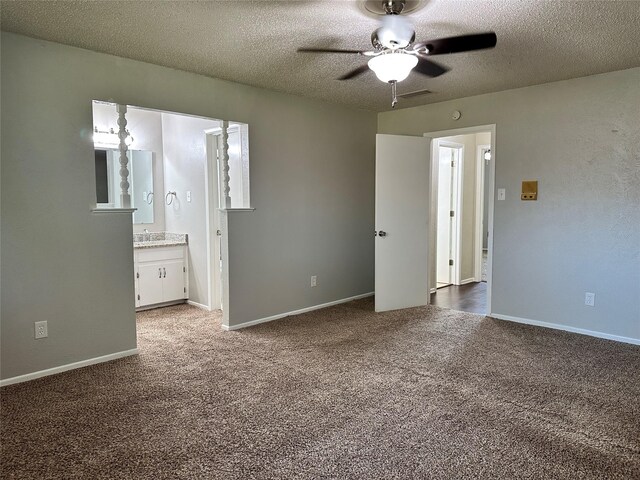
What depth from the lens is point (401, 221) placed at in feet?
15.7

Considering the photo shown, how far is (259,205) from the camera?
425cm

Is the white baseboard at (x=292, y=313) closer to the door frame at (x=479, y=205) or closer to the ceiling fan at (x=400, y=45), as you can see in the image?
the door frame at (x=479, y=205)

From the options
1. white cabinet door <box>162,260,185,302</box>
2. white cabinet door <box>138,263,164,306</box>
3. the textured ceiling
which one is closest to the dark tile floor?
the textured ceiling

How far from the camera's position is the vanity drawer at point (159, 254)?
4.70 meters

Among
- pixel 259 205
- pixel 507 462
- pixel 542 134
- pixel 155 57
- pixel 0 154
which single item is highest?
pixel 155 57

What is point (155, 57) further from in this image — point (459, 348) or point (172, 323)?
point (459, 348)

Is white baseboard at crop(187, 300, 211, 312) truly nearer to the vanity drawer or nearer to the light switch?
the vanity drawer

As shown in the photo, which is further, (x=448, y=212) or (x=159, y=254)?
(x=448, y=212)

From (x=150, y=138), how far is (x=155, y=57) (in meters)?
2.03

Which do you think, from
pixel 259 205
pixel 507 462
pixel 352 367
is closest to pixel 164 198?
pixel 259 205

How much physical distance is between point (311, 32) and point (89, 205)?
2.00 m

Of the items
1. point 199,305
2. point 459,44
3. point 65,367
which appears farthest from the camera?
point 199,305

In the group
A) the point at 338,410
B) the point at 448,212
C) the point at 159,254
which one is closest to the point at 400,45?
the point at 338,410

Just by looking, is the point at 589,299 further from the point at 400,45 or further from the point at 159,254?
the point at 159,254
